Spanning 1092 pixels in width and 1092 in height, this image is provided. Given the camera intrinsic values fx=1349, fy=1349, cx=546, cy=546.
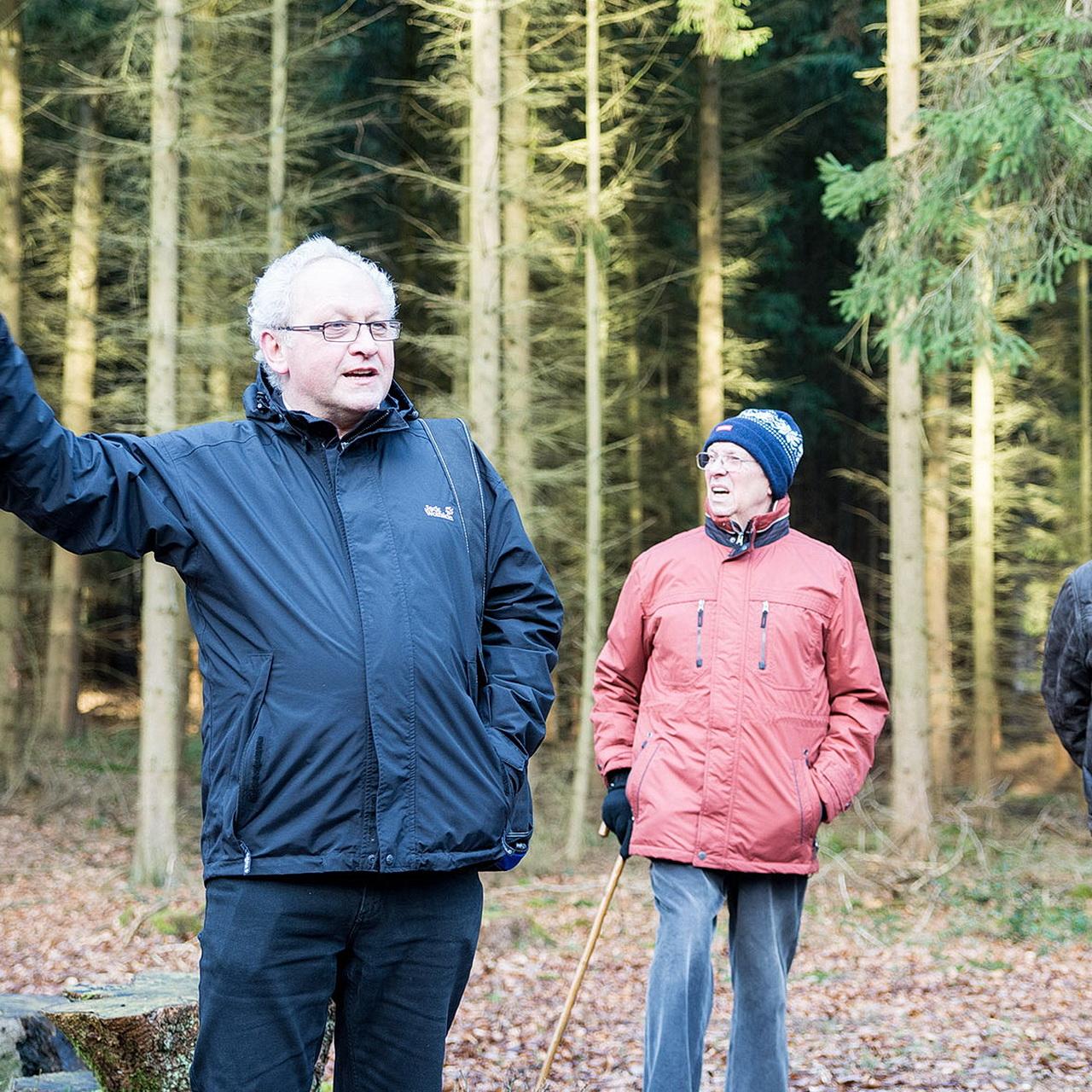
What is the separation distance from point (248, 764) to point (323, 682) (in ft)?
0.72

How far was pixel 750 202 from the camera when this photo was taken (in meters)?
19.0

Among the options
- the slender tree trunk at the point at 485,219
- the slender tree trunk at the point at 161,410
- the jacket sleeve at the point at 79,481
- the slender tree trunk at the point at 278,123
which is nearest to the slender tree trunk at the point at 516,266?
the slender tree trunk at the point at 485,219

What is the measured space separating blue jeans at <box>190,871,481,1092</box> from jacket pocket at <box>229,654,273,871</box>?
123mm

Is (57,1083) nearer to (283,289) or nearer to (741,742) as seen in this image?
(741,742)

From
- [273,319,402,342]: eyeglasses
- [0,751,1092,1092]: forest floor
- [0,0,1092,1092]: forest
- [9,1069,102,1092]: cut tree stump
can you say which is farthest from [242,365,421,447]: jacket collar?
[0,0,1092,1092]: forest

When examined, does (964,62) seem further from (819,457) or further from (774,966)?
(819,457)

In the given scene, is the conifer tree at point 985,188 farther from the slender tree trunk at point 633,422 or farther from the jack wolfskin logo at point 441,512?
the slender tree trunk at point 633,422

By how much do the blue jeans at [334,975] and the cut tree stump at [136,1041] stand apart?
1.78 meters

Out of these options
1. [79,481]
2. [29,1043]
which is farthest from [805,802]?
[29,1043]

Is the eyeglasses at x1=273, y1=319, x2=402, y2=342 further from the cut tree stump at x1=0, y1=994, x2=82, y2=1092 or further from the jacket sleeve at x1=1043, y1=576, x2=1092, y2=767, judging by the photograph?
the cut tree stump at x1=0, y1=994, x2=82, y2=1092

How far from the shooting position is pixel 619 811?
4.55 meters

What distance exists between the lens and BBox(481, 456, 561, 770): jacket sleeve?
302 centimetres

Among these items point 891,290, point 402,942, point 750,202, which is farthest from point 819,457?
point 402,942

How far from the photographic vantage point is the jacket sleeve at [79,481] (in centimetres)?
249
